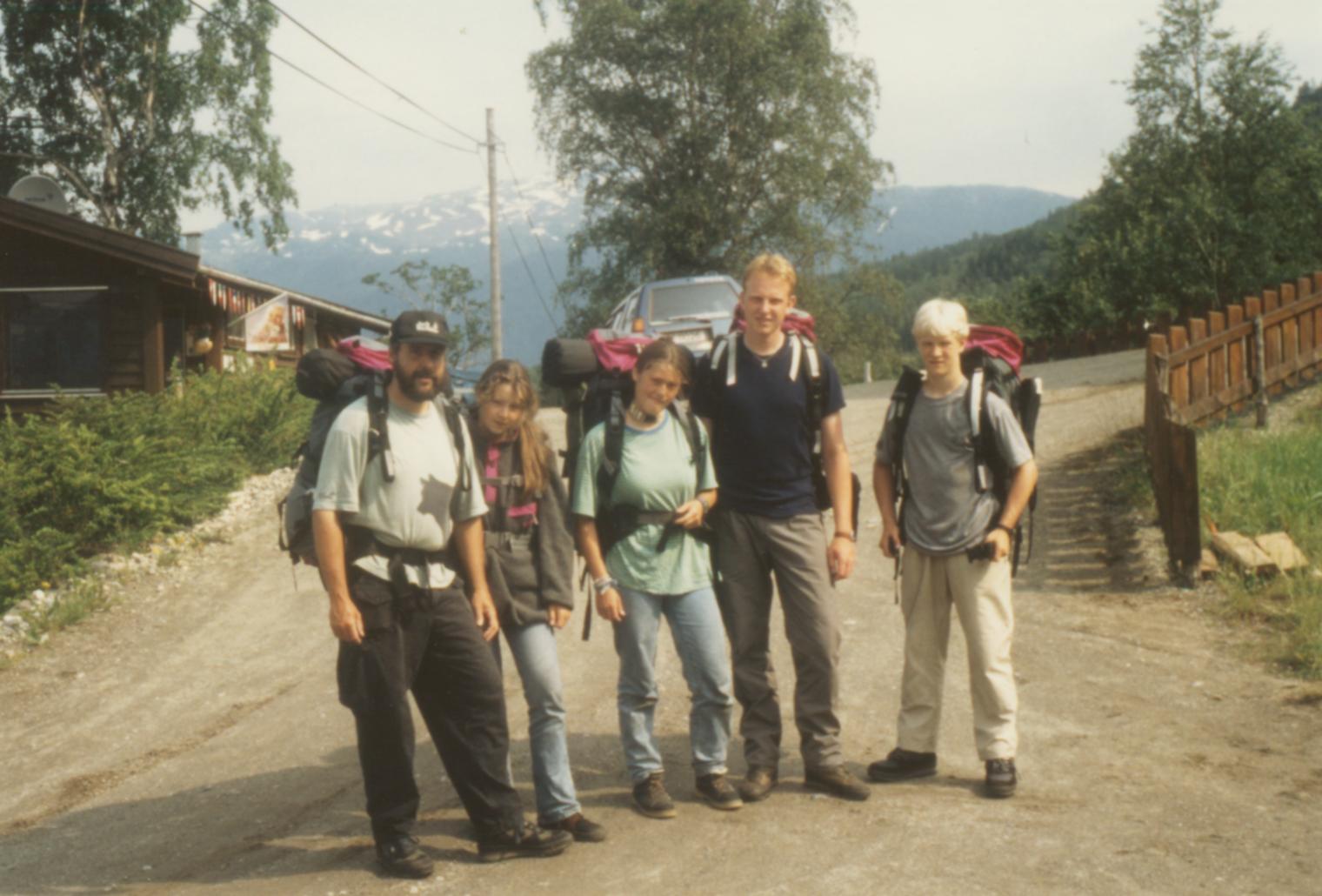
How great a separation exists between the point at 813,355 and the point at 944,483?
719mm

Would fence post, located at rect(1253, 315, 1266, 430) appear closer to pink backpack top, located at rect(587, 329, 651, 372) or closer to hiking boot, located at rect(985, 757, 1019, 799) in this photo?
hiking boot, located at rect(985, 757, 1019, 799)

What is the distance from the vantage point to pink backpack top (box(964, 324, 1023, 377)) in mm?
5285

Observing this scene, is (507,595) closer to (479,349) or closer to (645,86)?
(645,86)

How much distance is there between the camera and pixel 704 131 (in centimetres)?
3478

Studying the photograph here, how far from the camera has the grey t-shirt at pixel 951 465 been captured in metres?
5.05

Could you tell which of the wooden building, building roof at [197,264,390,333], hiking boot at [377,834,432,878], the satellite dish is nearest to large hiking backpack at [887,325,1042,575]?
hiking boot at [377,834,432,878]

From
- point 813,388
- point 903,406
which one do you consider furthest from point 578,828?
point 903,406

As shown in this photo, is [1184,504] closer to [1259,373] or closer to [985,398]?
[985,398]

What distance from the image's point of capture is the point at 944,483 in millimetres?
5148

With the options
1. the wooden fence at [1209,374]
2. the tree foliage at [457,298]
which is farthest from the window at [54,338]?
the tree foliage at [457,298]

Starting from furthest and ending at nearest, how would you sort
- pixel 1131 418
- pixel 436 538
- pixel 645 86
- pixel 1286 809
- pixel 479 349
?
1. pixel 479 349
2. pixel 645 86
3. pixel 1131 418
4. pixel 1286 809
5. pixel 436 538

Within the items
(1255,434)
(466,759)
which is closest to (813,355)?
(466,759)

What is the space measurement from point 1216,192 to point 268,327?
16.4 m

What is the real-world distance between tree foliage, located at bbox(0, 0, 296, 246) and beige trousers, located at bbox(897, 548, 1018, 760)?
92.8 feet
